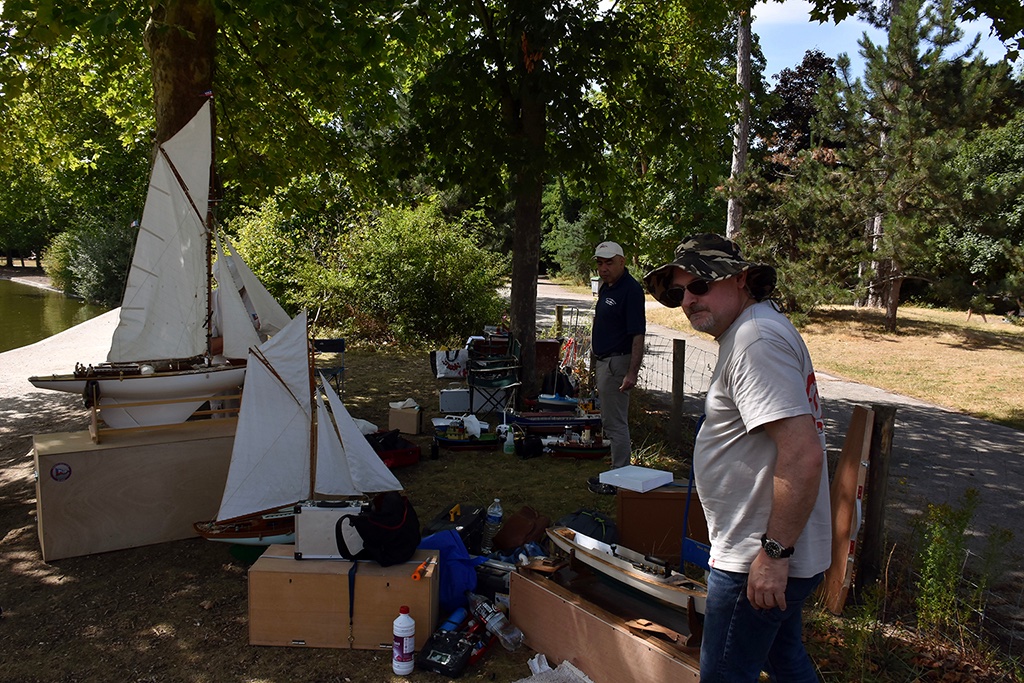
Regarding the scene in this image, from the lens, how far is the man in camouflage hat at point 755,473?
2260 millimetres

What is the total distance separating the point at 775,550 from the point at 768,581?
11cm

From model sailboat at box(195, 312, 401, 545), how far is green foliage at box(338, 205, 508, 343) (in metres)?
9.36

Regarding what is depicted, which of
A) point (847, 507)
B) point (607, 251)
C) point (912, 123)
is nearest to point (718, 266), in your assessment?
point (847, 507)

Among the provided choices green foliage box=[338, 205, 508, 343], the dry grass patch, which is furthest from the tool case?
green foliage box=[338, 205, 508, 343]

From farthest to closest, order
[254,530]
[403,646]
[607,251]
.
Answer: [607,251]
[254,530]
[403,646]

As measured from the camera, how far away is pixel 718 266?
98.3 inches

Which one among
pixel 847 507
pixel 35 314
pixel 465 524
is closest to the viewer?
pixel 847 507

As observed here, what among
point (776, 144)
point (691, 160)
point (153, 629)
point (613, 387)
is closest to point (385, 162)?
point (691, 160)

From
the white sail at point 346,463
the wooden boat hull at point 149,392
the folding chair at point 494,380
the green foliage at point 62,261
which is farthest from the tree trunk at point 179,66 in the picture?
the green foliage at point 62,261

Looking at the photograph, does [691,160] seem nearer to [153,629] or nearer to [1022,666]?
[1022,666]

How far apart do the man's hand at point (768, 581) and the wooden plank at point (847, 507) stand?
2166mm

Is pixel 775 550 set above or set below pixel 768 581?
above

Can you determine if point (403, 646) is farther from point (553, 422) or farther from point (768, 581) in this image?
point (553, 422)

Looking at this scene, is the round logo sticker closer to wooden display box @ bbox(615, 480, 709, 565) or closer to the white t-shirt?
wooden display box @ bbox(615, 480, 709, 565)
